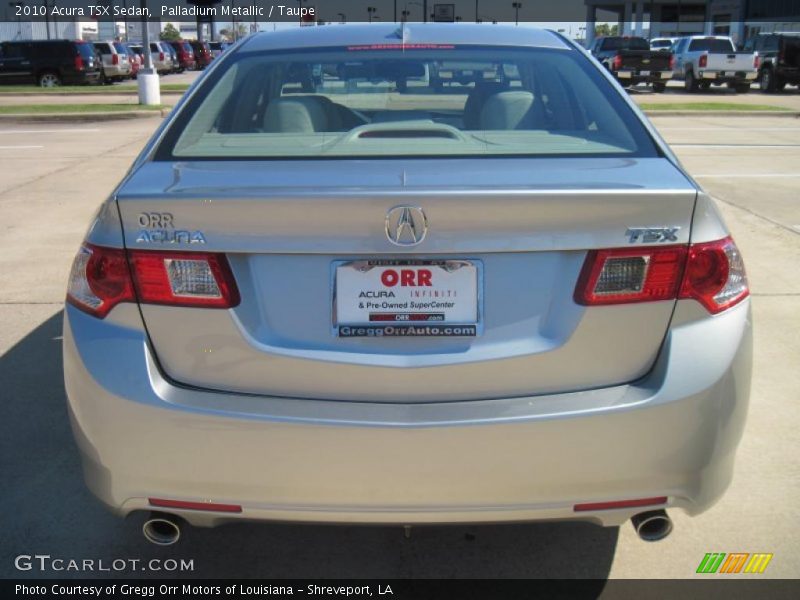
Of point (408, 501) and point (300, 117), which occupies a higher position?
point (300, 117)

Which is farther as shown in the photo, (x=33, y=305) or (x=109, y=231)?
(x=33, y=305)

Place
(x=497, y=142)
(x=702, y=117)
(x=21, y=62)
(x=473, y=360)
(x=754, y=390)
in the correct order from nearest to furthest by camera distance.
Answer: (x=473, y=360)
(x=497, y=142)
(x=754, y=390)
(x=702, y=117)
(x=21, y=62)

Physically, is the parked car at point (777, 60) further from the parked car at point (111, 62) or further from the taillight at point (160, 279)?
the taillight at point (160, 279)

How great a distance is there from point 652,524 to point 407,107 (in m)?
2.09

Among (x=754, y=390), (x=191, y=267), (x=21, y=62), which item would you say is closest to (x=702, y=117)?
(x=754, y=390)

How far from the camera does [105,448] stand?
2.37 m

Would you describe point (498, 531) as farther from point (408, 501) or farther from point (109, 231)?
point (109, 231)

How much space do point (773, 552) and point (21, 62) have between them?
32.9 metres

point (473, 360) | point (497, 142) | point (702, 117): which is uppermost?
point (497, 142)

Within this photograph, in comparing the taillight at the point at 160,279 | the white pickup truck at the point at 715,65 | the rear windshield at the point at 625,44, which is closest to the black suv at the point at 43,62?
the rear windshield at the point at 625,44

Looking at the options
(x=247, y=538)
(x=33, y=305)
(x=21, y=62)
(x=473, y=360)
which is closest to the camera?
(x=473, y=360)

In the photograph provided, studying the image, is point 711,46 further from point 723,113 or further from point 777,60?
point 723,113

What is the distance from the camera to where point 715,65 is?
92.4 ft

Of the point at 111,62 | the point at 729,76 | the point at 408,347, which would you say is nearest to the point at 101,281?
the point at 408,347
